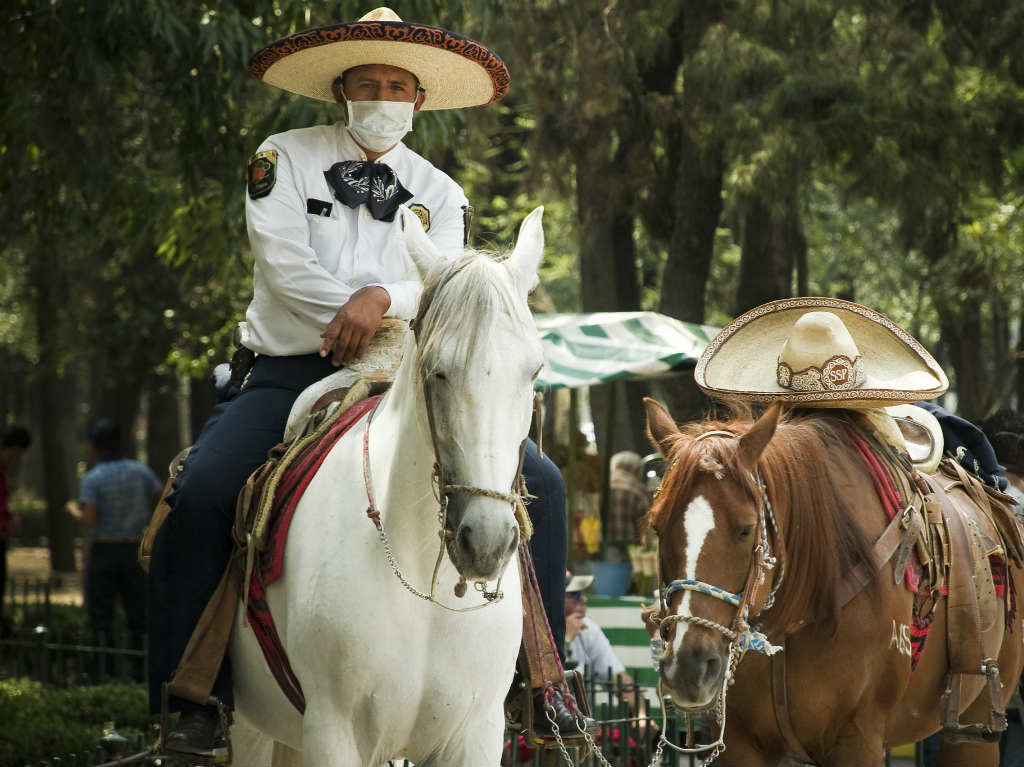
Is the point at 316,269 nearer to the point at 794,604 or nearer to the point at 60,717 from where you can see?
the point at 794,604

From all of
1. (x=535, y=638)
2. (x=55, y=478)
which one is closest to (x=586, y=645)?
(x=535, y=638)

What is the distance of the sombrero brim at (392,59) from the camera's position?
487 cm

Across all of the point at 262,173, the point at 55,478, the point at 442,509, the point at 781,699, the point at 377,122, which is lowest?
the point at 781,699

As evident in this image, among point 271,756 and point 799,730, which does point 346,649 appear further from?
point 799,730

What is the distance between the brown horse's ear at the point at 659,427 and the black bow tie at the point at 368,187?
3.97 ft

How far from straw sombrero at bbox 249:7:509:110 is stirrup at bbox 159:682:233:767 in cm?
234

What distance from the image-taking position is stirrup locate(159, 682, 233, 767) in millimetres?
4336

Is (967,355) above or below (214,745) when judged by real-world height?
above

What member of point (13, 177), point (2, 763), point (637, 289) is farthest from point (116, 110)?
point (637, 289)

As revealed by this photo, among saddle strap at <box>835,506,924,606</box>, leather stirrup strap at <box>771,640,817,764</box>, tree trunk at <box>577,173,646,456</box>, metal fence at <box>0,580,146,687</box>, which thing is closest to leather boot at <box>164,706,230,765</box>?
leather stirrup strap at <box>771,640,817,764</box>

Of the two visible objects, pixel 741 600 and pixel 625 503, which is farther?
pixel 625 503

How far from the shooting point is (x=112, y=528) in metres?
13.0

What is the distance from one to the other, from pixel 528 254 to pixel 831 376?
2112mm

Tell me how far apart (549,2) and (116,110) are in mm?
4989
